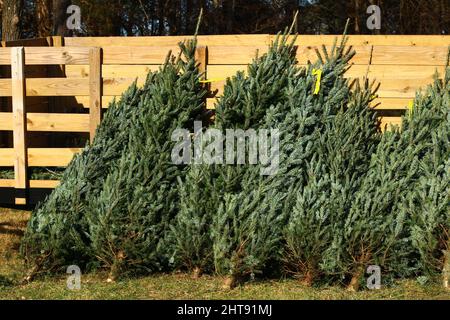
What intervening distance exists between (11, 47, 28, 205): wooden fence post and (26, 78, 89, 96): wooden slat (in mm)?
157

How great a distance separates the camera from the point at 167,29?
22266 millimetres

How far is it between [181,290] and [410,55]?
11.3ft

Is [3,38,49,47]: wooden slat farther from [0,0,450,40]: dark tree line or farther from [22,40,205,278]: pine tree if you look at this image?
[0,0,450,40]: dark tree line

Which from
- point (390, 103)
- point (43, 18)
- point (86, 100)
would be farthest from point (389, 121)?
point (43, 18)

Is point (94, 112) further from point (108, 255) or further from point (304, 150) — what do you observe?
point (304, 150)

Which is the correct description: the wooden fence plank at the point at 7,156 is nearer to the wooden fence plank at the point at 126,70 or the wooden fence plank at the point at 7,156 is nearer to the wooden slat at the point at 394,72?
the wooden fence plank at the point at 126,70

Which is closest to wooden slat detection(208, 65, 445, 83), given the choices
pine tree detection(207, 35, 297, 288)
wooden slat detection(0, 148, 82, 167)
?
pine tree detection(207, 35, 297, 288)

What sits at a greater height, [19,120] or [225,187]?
[19,120]

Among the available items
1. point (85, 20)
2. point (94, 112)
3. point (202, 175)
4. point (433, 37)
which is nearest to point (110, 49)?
point (94, 112)

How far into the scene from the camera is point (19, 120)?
745 cm

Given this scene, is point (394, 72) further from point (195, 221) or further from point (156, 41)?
point (156, 41)

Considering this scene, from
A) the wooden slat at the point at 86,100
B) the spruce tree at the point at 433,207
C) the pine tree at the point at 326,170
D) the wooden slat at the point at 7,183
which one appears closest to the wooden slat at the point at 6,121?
the wooden slat at the point at 7,183

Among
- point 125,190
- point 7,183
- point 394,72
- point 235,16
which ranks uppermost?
point 235,16

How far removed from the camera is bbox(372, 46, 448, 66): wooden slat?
7.09 m
